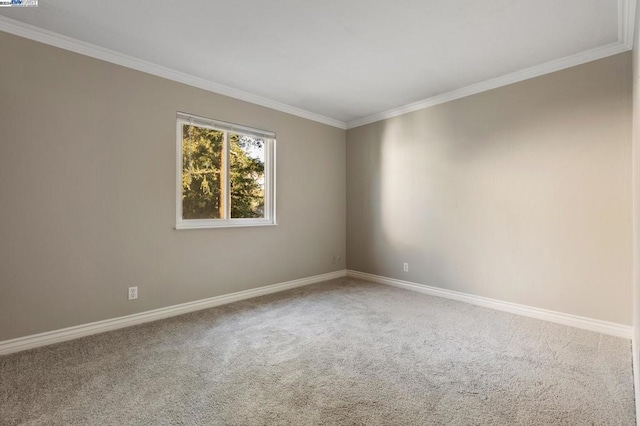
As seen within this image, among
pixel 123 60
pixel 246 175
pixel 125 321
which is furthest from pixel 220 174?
pixel 125 321

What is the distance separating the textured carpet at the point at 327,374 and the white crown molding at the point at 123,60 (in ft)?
8.15

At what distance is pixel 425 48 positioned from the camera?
2.71 metres

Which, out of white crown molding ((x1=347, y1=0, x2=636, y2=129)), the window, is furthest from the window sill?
white crown molding ((x1=347, y1=0, x2=636, y2=129))

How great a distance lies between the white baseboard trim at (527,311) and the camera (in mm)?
2643

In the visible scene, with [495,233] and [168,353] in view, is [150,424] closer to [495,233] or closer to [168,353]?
[168,353]

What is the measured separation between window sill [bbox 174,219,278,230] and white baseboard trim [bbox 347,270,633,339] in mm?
1985

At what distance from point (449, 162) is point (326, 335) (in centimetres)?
256

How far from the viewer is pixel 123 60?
284 cm

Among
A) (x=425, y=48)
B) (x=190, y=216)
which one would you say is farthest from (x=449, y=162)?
(x=190, y=216)

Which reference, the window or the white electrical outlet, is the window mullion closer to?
the window

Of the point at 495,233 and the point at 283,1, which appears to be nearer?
the point at 283,1

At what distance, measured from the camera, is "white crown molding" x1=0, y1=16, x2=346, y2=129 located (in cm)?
237

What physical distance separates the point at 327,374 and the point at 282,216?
244cm

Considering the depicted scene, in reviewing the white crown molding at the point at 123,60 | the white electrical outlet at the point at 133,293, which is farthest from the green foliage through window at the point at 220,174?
the white electrical outlet at the point at 133,293
